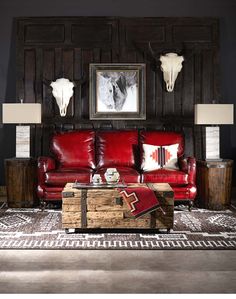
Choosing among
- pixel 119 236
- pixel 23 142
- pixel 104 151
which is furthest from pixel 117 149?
pixel 119 236

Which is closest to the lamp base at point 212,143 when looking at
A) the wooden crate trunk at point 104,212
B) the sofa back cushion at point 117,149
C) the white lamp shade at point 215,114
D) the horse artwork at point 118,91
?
the white lamp shade at point 215,114

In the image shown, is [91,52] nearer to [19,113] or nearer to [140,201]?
[19,113]

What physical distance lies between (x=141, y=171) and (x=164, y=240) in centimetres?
182

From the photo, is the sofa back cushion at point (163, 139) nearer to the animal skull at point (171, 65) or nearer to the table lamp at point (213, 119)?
the table lamp at point (213, 119)

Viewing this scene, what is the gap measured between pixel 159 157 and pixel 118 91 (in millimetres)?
1204

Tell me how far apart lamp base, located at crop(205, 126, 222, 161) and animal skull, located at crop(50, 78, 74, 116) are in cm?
191

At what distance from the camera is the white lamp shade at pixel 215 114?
239 inches

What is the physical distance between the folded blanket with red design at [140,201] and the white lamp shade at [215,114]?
1907mm

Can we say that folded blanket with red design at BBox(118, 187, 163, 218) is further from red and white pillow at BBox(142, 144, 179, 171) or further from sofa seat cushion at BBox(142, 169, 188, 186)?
red and white pillow at BBox(142, 144, 179, 171)

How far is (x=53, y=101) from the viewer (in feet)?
21.9

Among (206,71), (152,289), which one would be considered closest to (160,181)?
(206,71)

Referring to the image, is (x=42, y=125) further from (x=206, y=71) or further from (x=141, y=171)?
(x=206, y=71)

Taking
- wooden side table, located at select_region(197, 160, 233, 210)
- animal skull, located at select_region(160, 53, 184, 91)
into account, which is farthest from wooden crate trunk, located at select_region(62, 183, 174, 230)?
animal skull, located at select_region(160, 53, 184, 91)

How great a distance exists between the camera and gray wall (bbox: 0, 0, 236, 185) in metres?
6.70
